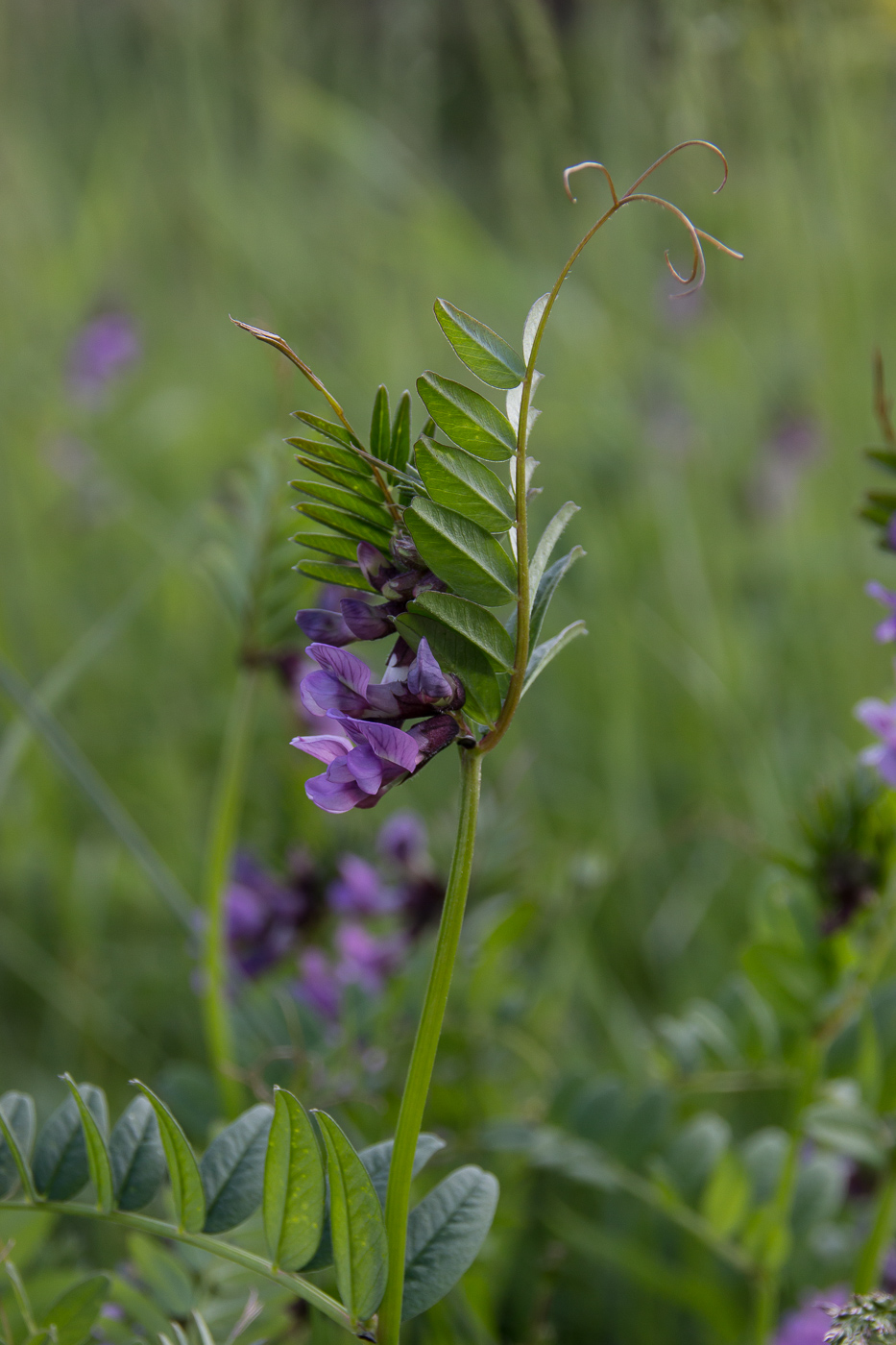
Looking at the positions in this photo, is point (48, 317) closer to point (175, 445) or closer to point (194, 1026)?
point (175, 445)

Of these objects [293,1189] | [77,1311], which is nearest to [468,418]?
[293,1189]

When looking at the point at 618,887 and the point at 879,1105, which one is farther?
the point at 618,887

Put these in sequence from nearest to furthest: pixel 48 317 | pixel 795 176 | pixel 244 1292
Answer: pixel 244 1292 → pixel 795 176 → pixel 48 317

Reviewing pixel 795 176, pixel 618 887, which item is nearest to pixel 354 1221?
pixel 618 887

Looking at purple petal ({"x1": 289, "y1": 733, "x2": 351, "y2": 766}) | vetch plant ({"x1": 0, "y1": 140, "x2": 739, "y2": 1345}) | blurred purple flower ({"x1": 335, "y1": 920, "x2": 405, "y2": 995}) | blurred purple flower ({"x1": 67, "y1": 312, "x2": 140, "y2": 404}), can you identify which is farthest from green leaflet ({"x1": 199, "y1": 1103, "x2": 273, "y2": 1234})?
blurred purple flower ({"x1": 67, "y1": 312, "x2": 140, "y2": 404})

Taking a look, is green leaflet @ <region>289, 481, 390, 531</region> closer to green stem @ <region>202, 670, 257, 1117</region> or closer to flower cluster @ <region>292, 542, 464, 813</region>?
flower cluster @ <region>292, 542, 464, 813</region>
